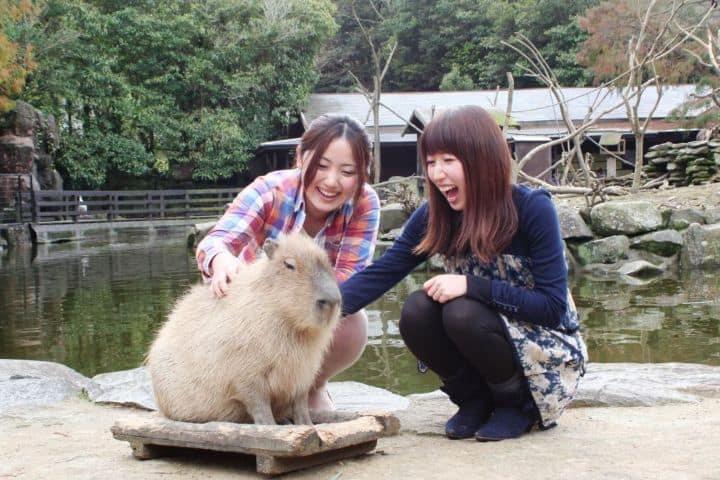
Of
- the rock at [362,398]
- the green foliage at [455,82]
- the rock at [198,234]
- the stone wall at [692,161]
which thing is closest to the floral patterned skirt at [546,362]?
the rock at [362,398]

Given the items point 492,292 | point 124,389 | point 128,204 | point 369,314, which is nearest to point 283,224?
point 492,292

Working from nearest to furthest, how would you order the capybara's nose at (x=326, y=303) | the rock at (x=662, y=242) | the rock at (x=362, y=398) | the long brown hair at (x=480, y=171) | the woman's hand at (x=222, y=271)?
the capybara's nose at (x=326, y=303) < the woman's hand at (x=222, y=271) < the long brown hair at (x=480, y=171) < the rock at (x=362, y=398) < the rock at (x=662, y=242)

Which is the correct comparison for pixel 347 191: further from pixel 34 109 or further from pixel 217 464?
pixel 34 109

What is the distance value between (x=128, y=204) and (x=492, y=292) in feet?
74.3

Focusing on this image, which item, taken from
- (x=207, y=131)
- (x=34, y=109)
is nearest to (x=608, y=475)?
(x=34, y=109)

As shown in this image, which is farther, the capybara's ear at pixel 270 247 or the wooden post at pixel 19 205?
the wooden post at pixel 19 205

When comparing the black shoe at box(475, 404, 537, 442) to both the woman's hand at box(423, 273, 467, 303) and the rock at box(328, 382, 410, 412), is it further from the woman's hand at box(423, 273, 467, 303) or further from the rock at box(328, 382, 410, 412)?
the rock at box(328, 382, 410, 412)

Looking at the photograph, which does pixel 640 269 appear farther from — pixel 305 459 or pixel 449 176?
pixel 305 459

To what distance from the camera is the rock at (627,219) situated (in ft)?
35.6

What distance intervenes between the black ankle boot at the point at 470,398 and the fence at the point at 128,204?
1921 cm

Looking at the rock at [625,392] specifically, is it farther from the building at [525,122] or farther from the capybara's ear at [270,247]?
the building at [525,122]

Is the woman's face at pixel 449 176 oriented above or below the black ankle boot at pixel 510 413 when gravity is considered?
above

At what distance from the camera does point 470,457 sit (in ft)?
7.93

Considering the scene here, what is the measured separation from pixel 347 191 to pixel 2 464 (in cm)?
146
